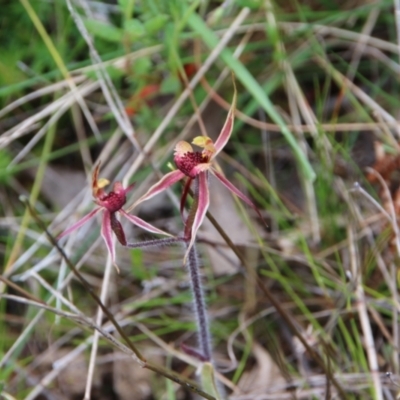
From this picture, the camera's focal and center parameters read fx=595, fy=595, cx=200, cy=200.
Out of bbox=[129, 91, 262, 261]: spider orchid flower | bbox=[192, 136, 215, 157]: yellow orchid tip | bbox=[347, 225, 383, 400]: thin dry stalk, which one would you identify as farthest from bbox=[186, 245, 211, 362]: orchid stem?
bbox=[347, 225, 383, 400]: thin dry stalk

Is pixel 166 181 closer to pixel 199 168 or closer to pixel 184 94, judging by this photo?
pixel 199 168

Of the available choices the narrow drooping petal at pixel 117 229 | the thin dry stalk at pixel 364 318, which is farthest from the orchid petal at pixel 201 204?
the thin dry stalk at pixel 364 318

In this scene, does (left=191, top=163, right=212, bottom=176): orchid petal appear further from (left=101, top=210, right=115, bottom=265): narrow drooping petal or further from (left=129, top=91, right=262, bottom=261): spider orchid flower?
(left=101, top=210, right=115, bottom=265): narrow drooping petal

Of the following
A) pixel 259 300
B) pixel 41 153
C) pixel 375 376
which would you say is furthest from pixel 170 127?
pixel 375 376

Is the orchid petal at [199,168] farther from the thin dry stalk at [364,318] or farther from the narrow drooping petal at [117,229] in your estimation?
the thin dry stalk at [364,318]

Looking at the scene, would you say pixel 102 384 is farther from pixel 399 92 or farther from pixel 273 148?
pixel 399 92

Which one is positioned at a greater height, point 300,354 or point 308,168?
point 308,168
